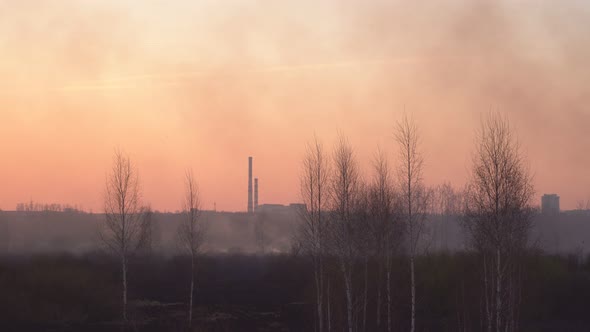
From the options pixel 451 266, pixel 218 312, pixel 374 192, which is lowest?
pixel 218 312

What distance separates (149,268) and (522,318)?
111 feet

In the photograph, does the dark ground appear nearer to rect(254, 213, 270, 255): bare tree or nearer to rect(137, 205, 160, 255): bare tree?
rect(137, 205, 160, 255): bare tree

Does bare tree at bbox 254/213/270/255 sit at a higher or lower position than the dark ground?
higher

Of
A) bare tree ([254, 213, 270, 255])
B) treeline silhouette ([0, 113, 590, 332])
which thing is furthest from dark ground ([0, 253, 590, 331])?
bare tree ([254, 213, 270, 255])

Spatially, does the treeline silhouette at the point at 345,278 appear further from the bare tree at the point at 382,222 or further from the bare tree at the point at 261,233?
the bare tree at the point at 261,233

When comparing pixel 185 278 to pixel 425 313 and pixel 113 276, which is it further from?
pixel 425 313

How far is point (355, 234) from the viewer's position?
32.8 m

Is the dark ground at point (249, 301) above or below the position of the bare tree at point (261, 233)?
below

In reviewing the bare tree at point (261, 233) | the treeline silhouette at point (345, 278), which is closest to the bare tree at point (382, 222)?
the treeline silhouette at point (345, 278)

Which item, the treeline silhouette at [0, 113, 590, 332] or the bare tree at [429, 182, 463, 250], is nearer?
the treeline silhouette at [0, 113, 590, 332]

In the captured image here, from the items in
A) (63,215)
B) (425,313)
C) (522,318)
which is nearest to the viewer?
(522,318)

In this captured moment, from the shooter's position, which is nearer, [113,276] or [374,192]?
[374,192]

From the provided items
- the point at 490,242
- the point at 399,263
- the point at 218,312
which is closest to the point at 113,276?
the point at 218,312

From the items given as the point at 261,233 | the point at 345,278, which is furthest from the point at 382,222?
the point at 261,233
